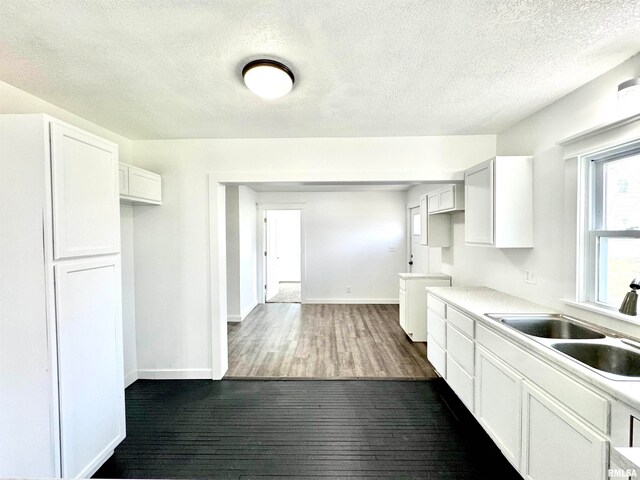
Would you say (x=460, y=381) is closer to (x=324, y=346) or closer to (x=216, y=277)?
(x=324, y=346)

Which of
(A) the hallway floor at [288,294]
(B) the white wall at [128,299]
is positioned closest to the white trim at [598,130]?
(B) the white wall at [128,299]

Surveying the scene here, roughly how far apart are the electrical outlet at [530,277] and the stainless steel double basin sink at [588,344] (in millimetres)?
390

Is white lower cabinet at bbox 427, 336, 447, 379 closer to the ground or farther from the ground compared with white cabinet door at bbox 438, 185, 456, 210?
closer to the ground

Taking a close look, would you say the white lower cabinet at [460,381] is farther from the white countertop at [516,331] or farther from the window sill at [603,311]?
the window sill at [603,311]

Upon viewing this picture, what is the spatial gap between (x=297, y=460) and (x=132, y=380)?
6.56 ft

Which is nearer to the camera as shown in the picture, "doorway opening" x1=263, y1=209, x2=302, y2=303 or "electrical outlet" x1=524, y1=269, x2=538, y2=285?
"electrical outlet" x1=524, y1=269, x2=538, y2=285

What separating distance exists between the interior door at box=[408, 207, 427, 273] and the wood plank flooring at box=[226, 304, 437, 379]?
0.98 metres

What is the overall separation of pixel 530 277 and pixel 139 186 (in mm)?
3385

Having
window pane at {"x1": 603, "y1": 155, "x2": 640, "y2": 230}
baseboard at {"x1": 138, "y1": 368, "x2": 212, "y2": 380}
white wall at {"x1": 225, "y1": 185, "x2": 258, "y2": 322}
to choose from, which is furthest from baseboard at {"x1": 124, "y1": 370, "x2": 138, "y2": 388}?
window pane at {"x1": 603, "y1": 155, "x2": 640, "y2": 230}

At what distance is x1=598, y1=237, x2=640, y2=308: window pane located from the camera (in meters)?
1.66

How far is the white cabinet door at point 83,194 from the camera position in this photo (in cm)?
150

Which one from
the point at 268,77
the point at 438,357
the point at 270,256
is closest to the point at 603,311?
the point at 438,357

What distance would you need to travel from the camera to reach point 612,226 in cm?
176

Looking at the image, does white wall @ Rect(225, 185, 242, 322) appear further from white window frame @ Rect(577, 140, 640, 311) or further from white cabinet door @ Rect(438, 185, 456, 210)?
white window frame @ Rect(577, 140, 640, 311)
